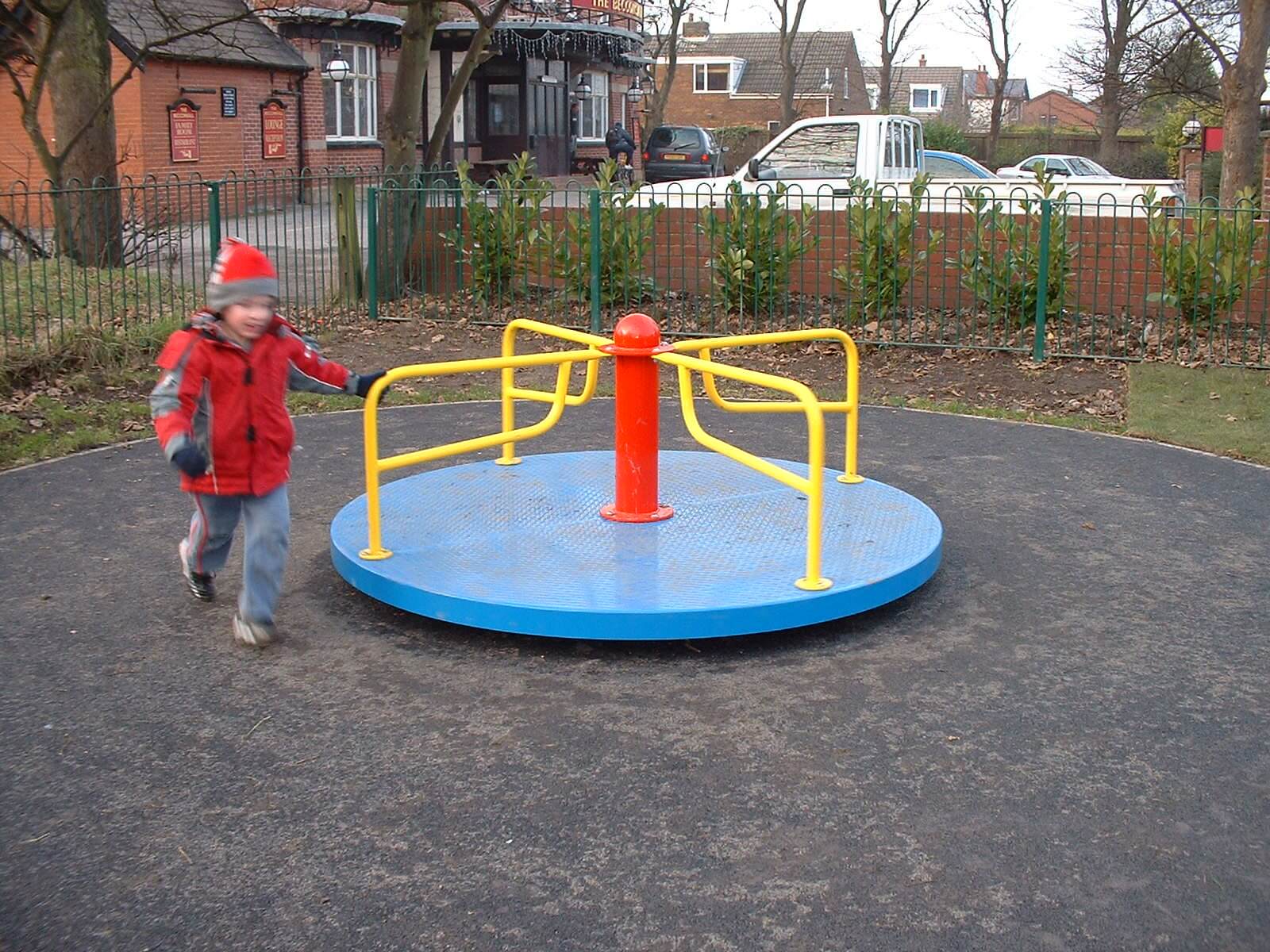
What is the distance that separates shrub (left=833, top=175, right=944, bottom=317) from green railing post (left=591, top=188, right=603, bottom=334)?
210 centimetres

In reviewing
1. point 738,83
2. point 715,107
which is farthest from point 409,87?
point 738,83

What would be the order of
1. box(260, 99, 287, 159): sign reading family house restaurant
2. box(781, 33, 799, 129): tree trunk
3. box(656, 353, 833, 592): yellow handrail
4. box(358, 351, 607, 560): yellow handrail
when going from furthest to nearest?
1. box(781, 33, 799, 129): tree trunk
2. box(260, 99, 287, 159): sign reading family house restaurant
3. box(358, 351, 607, 560): yellow handrail
4. box(656, 353, 833, 592): yellow handrail

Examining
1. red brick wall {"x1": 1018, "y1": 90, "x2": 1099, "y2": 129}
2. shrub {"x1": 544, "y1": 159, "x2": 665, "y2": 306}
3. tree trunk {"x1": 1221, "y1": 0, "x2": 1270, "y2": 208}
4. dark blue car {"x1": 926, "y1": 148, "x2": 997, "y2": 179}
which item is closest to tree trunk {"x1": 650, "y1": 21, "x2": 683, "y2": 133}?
dark blue car {"x1": 926, "y1": 148, "x2": 997, "y2": 179}

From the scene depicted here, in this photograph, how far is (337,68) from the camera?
94.8 ft

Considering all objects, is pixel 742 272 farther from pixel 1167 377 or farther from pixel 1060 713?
pixel 1060 713

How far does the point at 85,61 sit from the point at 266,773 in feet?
37.9

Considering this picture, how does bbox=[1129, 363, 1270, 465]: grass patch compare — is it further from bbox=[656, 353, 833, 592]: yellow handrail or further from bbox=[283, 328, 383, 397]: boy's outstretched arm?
bbox=[283, 328, 383, 397]: boy's outstretched arm

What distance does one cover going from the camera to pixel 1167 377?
10.4 m

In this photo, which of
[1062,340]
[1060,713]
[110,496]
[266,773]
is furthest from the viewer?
[1062,340]

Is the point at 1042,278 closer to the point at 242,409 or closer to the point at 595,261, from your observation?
the point at 595,261

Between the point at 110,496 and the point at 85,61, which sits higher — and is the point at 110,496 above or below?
below

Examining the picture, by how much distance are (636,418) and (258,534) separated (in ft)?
5.63

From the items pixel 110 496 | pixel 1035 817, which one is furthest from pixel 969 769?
pixel 110 496

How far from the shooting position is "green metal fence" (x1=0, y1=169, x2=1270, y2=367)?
1097 centimetres
